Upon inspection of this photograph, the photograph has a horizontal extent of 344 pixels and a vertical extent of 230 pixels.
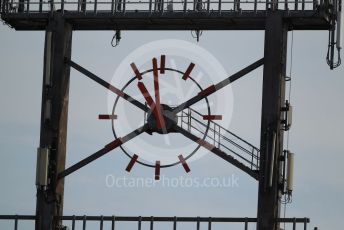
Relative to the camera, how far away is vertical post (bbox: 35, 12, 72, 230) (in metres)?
69.9

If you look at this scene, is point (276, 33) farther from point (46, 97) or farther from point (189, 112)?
point (46, 97)

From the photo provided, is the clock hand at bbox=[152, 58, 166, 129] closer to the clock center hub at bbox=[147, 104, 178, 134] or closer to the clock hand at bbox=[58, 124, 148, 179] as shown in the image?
the clock center hub at bbox=[147, 104, 178, 134]

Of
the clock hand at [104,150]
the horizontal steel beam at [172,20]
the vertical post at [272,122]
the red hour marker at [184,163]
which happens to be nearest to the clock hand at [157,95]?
the clock hand at [104,150]

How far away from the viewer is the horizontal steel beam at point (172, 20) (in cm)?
6844

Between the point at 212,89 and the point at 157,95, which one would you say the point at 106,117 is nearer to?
the point at 157,95

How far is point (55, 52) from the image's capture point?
70.8 metres

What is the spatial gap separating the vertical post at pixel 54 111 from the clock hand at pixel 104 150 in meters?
0.28

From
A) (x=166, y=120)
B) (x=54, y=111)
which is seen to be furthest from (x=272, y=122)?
(x=54, y=111)

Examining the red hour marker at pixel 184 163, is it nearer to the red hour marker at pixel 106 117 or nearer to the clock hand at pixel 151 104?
the clock hand at pixel 151 104

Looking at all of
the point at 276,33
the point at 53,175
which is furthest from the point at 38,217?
the point at 276,33

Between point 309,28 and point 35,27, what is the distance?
33.1 feet

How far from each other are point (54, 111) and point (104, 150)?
2.26 metres

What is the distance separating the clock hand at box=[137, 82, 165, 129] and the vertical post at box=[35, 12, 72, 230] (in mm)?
2898

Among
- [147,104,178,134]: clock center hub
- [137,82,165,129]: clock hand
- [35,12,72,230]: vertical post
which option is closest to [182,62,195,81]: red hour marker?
[147,104,178,134]: clock center hub
